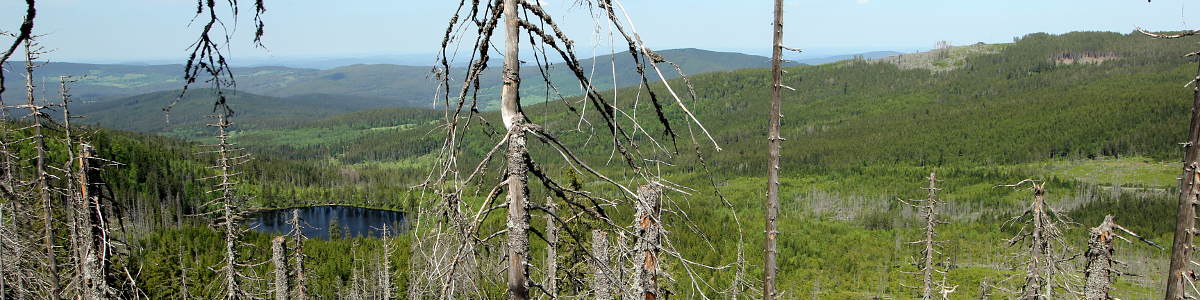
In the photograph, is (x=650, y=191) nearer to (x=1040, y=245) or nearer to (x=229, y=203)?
(x=1040, y=245)

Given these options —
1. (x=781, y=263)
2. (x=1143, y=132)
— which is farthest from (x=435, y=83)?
(x=1143, y=132)

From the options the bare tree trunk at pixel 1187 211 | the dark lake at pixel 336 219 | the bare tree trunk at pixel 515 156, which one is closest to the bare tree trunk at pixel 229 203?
the bare tree trunk at pixel 515 156

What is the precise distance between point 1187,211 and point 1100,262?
631 centimetres

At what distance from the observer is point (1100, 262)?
10.9 meters

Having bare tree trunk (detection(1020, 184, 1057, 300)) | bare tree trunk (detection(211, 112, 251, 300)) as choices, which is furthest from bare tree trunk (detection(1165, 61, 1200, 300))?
bare tree trunk (detection(211, 112, 251, 300))

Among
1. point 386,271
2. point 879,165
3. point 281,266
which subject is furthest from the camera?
point 879,165

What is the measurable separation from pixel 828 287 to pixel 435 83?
6523cm

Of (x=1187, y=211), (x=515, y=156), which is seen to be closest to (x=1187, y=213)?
(x=1187, y=211)

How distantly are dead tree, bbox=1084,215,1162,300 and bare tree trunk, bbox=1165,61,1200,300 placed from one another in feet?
15.7

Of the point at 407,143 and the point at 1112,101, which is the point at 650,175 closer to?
the point at 1112,101

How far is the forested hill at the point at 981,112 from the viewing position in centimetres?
12469

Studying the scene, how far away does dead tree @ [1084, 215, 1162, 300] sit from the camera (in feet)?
33.4

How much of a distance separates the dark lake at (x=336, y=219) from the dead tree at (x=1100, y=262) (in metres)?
86.3

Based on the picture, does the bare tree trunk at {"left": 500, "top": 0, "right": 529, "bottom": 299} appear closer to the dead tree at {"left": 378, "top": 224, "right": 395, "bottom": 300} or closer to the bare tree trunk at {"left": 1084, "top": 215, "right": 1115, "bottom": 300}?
the bare tree trunk at {"left": 1084, "top": 215, "right": 1115, "bottom": 300}
